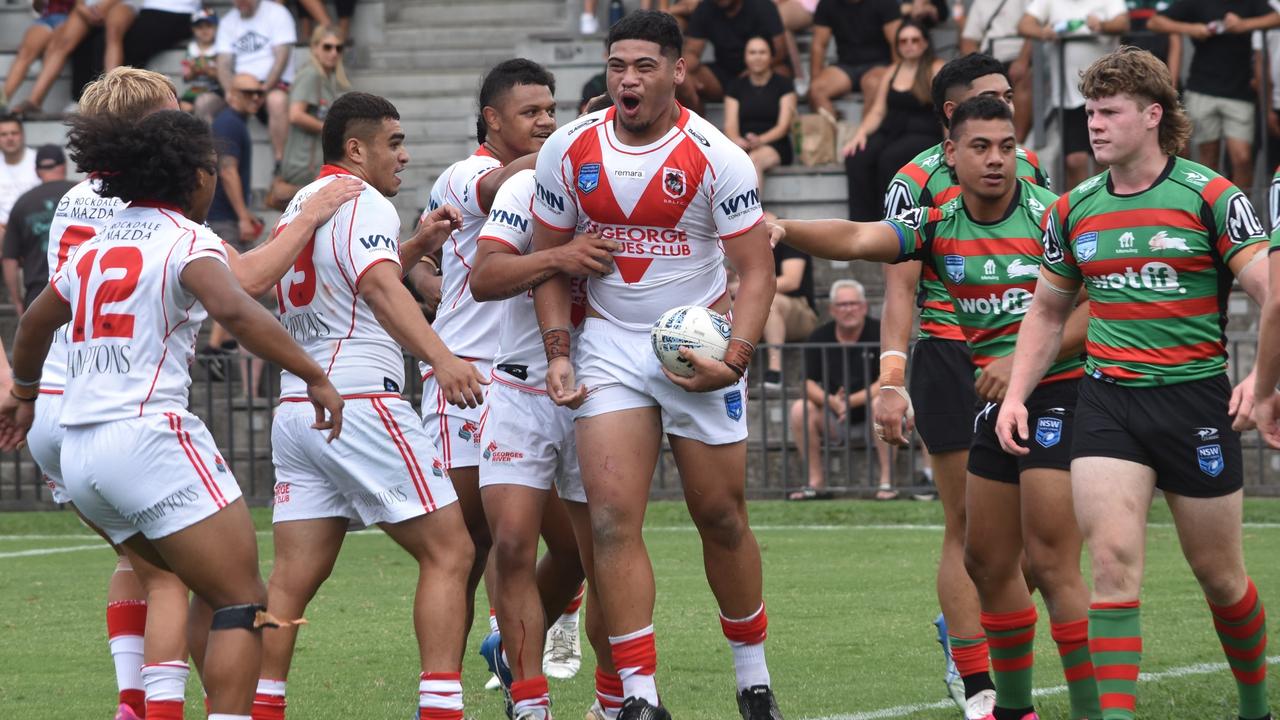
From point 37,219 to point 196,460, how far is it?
10547 millimetres

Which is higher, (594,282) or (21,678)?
(594,282)

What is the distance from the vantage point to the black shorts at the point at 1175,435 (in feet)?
20.2

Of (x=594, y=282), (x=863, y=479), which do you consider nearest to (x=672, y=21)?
(x=594, y=282)

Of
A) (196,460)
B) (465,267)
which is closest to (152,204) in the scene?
(196,460)

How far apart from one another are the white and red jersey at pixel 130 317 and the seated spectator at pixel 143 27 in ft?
49.3

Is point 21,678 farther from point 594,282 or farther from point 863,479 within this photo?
point 863,479

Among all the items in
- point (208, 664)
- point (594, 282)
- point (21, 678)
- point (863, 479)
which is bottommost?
point (863, 479)

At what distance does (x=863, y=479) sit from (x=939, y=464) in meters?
7.92

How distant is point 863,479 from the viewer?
15375 millimetres

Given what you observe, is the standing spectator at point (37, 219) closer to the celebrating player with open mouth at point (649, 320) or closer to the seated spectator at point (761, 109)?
the seated spectator at point (761, 109)

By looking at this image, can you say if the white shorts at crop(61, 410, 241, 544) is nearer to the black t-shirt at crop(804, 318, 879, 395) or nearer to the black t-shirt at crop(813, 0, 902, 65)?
the black t-shirt at crop(804, 318, 879, 395)

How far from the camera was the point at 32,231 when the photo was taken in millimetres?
15406

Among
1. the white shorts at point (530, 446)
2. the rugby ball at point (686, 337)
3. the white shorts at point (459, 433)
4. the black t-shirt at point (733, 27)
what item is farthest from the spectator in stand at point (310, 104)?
the rugby ball at point (686, 337)

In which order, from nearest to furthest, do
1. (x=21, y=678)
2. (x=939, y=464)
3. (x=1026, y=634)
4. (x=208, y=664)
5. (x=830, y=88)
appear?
(x=208, y=664)
(x=1026, y=634)
(x=939, y=464)
(x=21, y=678)
(x=830, y=88)
